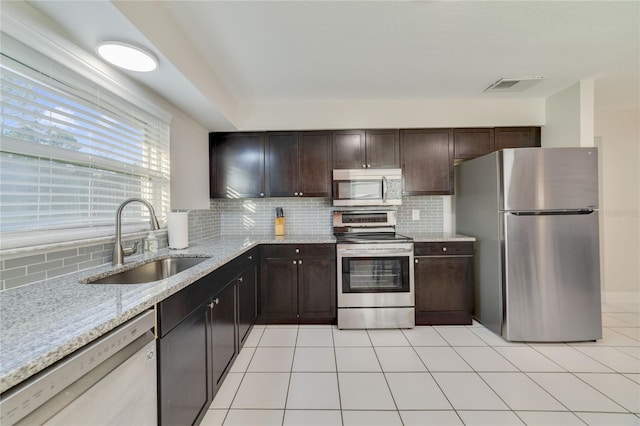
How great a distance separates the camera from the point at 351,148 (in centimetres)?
327

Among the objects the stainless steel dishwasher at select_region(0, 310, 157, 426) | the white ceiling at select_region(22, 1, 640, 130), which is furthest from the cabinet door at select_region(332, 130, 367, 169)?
the stainless steel dishwasher at select_region(0, 310, 157, 426)

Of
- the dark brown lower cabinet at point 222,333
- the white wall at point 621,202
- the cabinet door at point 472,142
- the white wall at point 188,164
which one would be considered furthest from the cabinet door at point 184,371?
the white wall at point 621,202

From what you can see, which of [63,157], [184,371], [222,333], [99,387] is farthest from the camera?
[222,333]

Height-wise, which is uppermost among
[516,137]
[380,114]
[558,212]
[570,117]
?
[380,114]

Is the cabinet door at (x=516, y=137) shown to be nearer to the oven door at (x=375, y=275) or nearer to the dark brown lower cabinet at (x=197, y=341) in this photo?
the oven door at (x=375, y=275)

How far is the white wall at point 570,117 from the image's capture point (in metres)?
2.77

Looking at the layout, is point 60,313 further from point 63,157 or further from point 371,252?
point 371,252

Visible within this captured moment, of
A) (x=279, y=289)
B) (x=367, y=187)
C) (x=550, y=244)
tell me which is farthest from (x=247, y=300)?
(x=550, y=244)

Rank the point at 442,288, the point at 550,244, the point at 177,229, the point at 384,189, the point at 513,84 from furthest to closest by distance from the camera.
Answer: the point at 384,189
the point at 442,288
the point at 513,84
the point at 550,244
the point at 177,229

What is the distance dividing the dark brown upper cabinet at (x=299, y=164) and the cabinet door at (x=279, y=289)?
0.84 m

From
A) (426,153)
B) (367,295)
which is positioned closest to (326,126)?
(426,153)

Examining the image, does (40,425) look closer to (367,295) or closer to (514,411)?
(514,411)

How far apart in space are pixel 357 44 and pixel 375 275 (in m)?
2.09

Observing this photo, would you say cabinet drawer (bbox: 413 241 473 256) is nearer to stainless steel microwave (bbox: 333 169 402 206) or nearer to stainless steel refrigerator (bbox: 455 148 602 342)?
stainless steel refrigerator (bbox: 455 148 602 342)
